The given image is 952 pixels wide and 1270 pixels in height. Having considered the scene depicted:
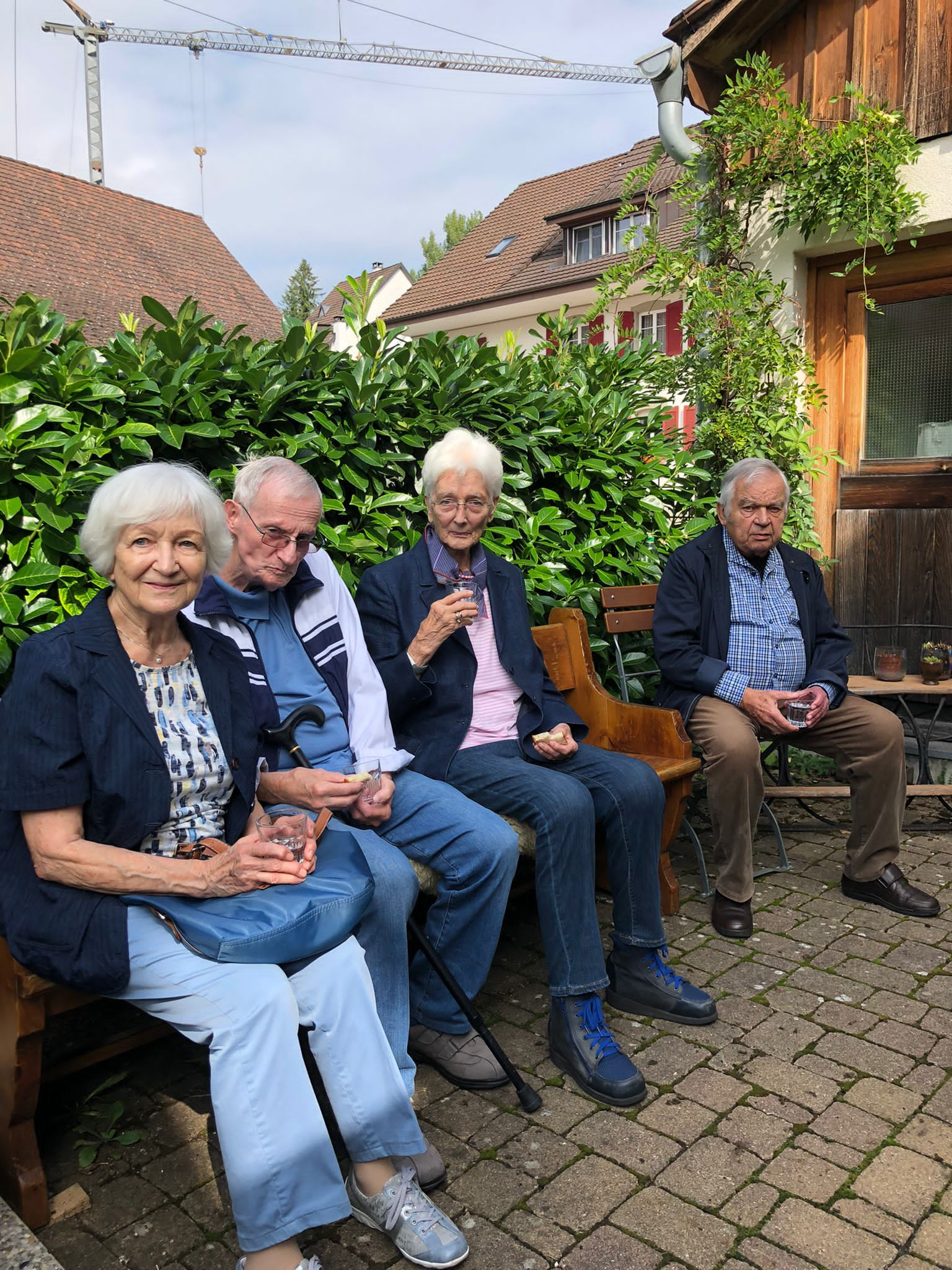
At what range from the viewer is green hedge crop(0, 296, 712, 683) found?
287cm

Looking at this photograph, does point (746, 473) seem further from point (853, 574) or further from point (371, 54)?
point (371, 54)

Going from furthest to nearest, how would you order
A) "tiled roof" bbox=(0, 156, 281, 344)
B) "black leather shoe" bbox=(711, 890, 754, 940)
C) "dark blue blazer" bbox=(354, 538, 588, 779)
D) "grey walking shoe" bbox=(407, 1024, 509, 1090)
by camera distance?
1. "tiled roof" bbox=(0, 156, 281, 344)
2. "black leather shoe" bbox=(711, 890, 754, 940)
3. "dark blue blazer" bbox=(354, 538, 588, 779)
4. "grey walking shoe" bbox=(407, 1024, 509, 1090)

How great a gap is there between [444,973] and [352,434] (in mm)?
1951

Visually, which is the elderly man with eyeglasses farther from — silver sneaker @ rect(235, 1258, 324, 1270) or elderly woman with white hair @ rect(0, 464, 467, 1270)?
silver sneaker @ rect(235, 1258, 324, 1270)

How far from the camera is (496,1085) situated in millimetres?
2693

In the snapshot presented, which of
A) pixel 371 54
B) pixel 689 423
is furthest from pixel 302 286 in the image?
pixel 689 423

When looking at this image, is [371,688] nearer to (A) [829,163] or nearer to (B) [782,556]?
(B) [782,556]

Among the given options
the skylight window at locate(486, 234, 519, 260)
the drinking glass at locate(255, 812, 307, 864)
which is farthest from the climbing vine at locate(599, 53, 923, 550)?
the skylight window at locate(486, 234, 519, 260)

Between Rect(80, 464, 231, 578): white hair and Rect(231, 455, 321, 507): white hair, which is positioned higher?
Rect(231, 455, 321, 507): white hair

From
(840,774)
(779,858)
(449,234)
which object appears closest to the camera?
(840,774)

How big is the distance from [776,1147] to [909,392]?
4.43 meters

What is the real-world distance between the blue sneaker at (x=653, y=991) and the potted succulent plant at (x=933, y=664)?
215cm

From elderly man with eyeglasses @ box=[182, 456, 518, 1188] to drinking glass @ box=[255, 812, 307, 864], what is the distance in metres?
0.26

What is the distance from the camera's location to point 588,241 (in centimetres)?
2398
